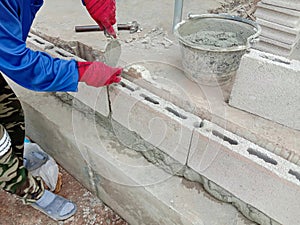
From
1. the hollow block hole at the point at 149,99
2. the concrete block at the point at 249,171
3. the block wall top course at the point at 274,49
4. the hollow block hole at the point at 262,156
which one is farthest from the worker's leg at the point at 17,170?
the block wall top course at the point at 274,49

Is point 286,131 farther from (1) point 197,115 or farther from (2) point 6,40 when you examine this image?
(2) point 6,40

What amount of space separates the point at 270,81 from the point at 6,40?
1.43 metres

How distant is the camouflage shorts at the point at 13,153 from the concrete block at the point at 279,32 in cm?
205

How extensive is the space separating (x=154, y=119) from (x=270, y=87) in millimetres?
718

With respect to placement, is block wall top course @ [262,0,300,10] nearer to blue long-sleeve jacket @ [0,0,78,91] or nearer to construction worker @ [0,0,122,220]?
construction worker @ [0,0,122,220]

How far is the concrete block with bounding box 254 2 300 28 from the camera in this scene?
2.39 meters

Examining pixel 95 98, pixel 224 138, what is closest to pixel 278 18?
pixel 224 138

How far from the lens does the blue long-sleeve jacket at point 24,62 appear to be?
149 centimetres

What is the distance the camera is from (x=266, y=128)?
1.86 meters

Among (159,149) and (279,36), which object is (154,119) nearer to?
(159,149)

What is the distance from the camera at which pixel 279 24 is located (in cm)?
250

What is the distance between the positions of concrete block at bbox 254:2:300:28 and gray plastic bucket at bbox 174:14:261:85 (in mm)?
393

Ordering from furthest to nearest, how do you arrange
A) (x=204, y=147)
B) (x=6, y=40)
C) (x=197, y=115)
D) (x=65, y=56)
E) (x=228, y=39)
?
(x=65, y=56) → (x=228, y=39) → (x=197, y=115) → (x=204, y=147) → (x=6, y=40)

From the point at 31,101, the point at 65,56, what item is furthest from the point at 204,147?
the point at 31,101
